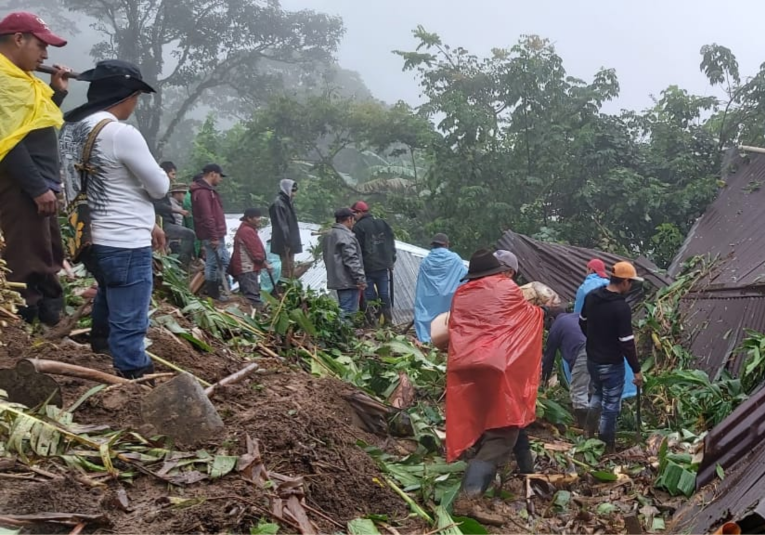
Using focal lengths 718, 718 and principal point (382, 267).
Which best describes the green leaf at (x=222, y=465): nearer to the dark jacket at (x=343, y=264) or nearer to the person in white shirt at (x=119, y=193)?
the person in white shirt at (x=119, y=193)

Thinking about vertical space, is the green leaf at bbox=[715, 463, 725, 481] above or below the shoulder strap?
below

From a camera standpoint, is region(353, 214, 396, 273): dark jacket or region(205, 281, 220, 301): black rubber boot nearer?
region(205, 281, 220, 301): black rubber boot

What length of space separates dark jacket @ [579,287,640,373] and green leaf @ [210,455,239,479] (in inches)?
142

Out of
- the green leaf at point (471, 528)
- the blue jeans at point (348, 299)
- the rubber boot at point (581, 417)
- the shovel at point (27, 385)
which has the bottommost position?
the rubber boot at point (581, 417)

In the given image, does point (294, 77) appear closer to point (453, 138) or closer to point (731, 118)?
point (453, 138)

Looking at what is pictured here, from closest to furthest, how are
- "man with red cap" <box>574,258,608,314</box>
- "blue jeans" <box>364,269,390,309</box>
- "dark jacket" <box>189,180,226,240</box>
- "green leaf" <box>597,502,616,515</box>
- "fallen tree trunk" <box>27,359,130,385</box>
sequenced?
1. "fallen tree trunk" <box>27,359,130,385</box>
2. "green leaf" <box>597,502,616,515</box>
3. "man with red cap" <box>574,258,608,314</box>
4. "dark jacket" <box>189,180,226,240</box>
5. "blue jeans" <box>364,269,390,309</box>

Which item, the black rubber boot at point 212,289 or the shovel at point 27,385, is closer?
the shovel at point 27,385

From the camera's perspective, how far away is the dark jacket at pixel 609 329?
561cm

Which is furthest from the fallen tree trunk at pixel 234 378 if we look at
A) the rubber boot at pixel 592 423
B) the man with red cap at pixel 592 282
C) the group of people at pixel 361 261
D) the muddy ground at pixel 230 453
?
the man with red cap at pixel 592 282

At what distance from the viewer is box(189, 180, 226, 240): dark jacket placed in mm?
8242

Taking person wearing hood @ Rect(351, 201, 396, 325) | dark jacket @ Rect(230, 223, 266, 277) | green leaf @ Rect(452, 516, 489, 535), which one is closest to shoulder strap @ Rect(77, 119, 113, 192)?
green leaf @ Rect(452, 516, 489, 535)

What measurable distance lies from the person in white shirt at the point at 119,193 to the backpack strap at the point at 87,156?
1 cm

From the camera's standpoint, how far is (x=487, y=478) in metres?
4.12

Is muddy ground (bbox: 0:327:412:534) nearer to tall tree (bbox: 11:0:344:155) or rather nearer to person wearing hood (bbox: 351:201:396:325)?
person wearing hood (bbox: 351:201:396:325)
